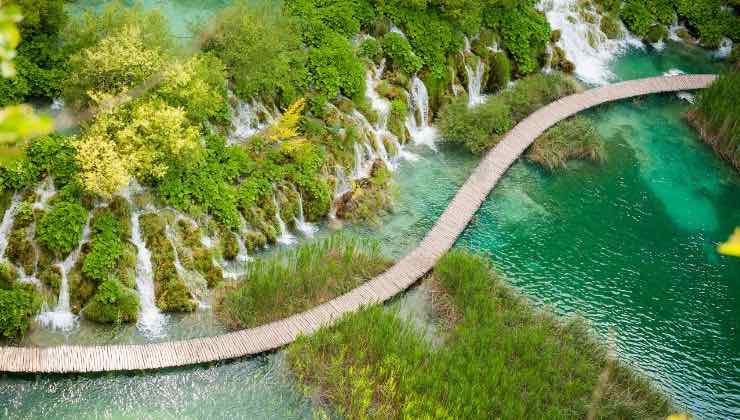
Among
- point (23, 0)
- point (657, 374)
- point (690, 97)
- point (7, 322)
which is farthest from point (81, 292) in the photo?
point (690, 97)

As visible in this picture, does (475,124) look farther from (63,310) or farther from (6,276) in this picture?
(6,276)

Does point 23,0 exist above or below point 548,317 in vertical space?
above

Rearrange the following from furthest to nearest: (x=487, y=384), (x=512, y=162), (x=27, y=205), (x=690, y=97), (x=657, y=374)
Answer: (x=690, y=97), (x=512, y=162), (x=657, y=374), (x=27, y=205), (x=487, y=384)

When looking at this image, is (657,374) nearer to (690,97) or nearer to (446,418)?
(446,418)

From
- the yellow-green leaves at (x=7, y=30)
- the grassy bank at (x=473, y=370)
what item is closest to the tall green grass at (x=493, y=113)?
the grassy bank at (x=473, y=370)

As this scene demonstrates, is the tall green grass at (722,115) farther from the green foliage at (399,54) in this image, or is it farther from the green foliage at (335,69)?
the green foliage at (335,69)

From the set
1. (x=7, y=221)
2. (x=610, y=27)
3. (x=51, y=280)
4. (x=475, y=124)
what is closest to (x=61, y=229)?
(x=51, y=280)
